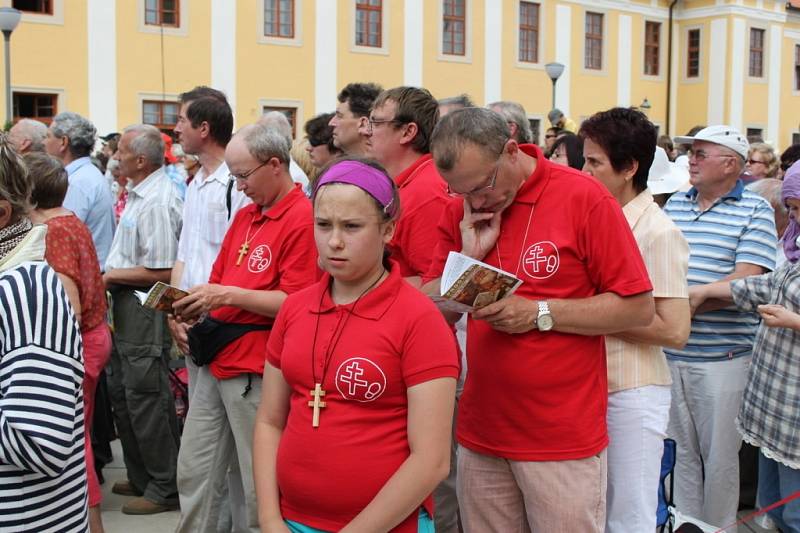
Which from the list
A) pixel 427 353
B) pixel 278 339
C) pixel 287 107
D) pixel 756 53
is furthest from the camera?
pixel 756 53

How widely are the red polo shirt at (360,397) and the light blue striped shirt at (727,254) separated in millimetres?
2329

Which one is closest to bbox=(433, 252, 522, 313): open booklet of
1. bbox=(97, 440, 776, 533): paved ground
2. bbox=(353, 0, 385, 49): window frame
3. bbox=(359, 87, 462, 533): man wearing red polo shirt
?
bbox=(359, 87, 462, 533): man wearing red polo shirt

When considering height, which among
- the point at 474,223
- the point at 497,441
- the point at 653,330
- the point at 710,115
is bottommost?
the point at 497,441

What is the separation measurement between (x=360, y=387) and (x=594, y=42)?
33.7m

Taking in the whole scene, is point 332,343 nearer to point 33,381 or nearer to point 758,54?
point 33,381

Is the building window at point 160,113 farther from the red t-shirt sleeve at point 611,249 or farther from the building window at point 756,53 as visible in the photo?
the building window at point 756,53

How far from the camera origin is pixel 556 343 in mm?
2859

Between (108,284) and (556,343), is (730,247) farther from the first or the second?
(108,284)

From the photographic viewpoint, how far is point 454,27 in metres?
29.8

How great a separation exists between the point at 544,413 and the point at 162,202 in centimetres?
312

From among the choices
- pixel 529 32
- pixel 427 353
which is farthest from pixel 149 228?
pixel 529 32

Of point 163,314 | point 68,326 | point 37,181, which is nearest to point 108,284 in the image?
point 163,314

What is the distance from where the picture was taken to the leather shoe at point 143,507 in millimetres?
5426

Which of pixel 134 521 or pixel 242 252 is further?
pixel 134 521
